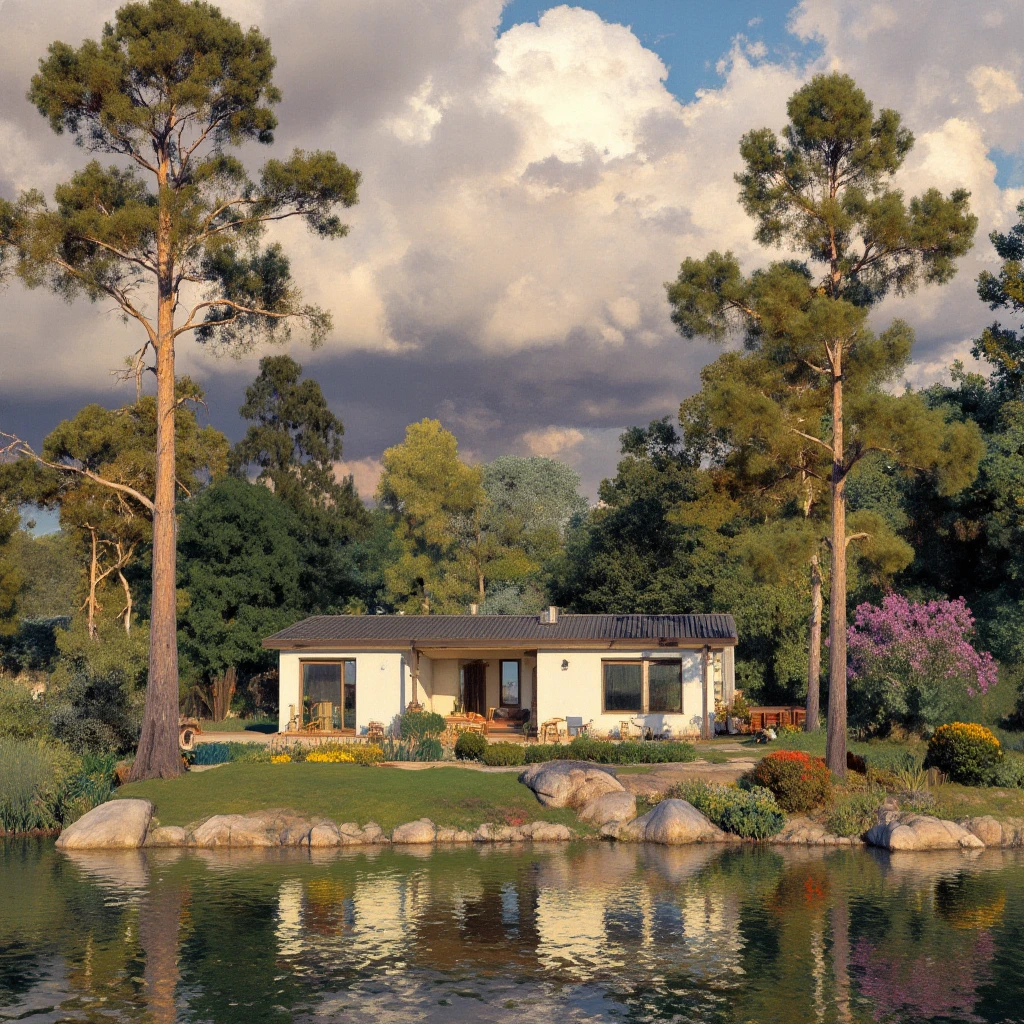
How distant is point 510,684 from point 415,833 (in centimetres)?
1885

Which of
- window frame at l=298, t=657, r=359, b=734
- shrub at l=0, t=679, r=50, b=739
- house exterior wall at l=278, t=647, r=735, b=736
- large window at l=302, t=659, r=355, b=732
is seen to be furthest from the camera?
large window at l=302, t=659, r=355, b=732

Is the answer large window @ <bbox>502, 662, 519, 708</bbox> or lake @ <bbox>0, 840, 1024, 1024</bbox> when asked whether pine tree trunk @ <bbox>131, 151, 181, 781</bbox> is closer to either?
lake @ <bbox>0, 840, 1024, 1024</bbox>

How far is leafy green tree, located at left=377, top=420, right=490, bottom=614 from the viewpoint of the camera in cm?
5972

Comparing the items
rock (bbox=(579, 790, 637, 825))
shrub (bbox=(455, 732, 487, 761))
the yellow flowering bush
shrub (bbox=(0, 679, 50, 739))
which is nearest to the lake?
rock (bbox=(579, 790, 637, 825))

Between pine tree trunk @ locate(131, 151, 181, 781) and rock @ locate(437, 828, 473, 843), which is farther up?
pine tree trunk @ locate(131, 151, 181, 781)

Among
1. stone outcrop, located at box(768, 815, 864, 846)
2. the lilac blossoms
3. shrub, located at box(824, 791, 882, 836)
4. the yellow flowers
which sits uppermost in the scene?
the lilac blossoms

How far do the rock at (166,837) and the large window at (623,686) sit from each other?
16.5 meters

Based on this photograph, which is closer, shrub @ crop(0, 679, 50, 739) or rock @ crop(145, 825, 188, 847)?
rock @ crop(145, 825, 188, 847)

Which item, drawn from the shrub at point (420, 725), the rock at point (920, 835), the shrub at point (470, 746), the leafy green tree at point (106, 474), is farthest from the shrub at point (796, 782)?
the leafy green tree at point (106, 474)

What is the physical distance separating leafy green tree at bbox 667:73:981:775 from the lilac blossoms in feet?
18.0

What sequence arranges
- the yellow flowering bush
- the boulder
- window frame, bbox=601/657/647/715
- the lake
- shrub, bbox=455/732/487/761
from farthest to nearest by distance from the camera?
window frame, bbox=601/657/647/715
shrub, bbox=455/732/487/761
the yellow flowering bush
the boulder
the lake

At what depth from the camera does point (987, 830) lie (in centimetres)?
2159

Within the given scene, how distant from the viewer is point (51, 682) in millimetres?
30219

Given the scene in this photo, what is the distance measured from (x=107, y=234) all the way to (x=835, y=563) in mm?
17554
